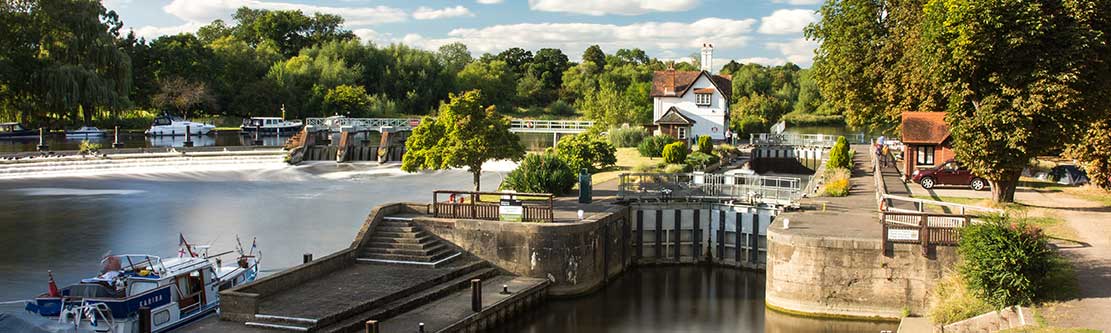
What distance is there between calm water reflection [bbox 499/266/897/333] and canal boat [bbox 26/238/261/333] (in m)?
7.79

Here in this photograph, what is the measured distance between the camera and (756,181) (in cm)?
4031

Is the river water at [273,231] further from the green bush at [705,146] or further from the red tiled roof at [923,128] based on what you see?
the red tiled roof at [923,128]

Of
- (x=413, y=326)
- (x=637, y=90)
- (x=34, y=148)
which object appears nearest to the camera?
(x=413, y=326)

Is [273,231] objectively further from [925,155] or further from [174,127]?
[174,127]

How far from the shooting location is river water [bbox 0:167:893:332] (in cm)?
2723

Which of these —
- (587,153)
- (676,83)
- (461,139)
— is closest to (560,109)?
(676,83)

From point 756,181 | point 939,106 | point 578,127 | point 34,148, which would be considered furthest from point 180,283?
point 34,148

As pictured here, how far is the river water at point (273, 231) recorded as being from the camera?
27.2 metres

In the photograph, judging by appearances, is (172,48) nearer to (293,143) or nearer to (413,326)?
(293,143)

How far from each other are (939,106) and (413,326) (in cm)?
2751

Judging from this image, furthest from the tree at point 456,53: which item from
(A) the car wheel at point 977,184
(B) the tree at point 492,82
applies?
(A) the car wheel at point 977,184

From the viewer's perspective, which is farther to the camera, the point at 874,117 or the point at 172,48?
the point at 172,48

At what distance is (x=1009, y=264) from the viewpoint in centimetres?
2064

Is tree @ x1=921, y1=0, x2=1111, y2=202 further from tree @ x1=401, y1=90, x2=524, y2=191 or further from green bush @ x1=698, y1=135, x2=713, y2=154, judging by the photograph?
green bush @ x1=698, y1=135, x2=713, y2=154
